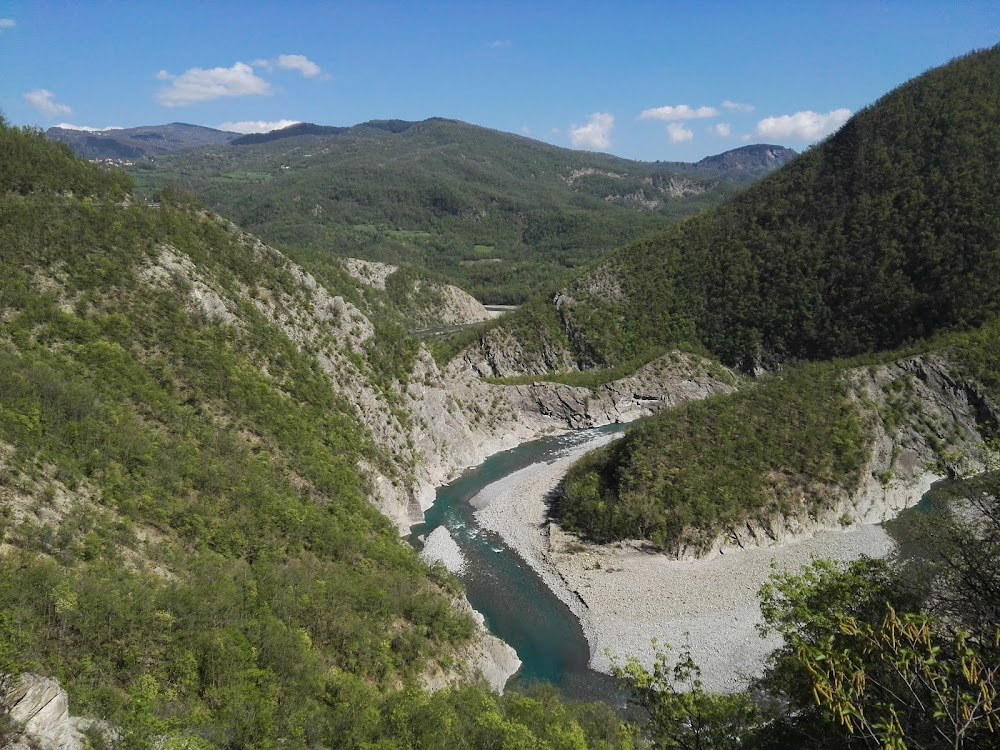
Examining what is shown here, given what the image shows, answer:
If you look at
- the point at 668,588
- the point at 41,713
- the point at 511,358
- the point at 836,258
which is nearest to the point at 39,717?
the point at 41,713

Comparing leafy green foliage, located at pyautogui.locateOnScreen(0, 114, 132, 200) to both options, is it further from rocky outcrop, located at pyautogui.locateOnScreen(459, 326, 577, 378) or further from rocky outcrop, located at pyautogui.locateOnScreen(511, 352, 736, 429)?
rocky outcrop, located at pyautogui.locateOnScreen(459, 326, 577, 378)

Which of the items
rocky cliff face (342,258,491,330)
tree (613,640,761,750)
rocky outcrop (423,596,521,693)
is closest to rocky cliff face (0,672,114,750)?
tree (613,640,761,750)

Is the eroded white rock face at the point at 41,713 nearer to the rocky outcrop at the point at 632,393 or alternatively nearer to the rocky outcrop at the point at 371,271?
the rocky outcrop at the point at 632,393

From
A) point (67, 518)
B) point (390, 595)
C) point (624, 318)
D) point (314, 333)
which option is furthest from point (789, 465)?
point (624, 318)

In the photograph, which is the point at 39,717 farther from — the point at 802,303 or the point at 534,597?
the point at 802,303

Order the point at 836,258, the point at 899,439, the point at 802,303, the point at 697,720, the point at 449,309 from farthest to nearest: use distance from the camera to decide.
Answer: the point at 449,309
the point at 802,303
the point at 836,258
the point at 899,439
the point at 697,720

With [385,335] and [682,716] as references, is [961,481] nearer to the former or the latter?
[682,716]
